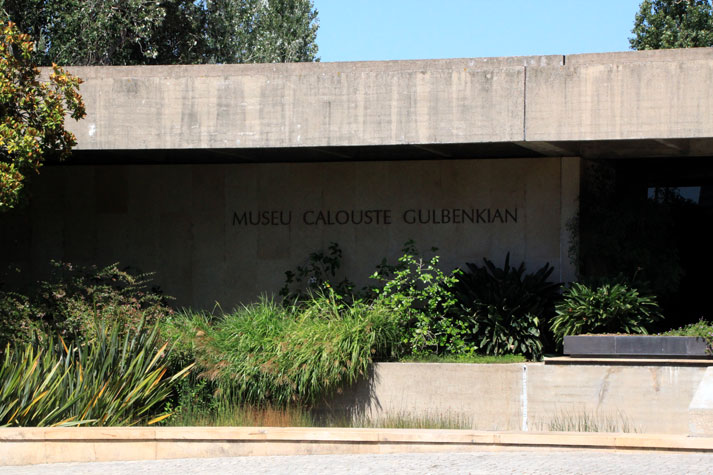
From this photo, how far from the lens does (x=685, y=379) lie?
1092cm

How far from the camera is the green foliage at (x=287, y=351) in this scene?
1117 cm

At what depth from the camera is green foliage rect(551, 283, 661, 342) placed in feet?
38.6

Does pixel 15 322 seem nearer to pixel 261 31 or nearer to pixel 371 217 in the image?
pixel 371 217

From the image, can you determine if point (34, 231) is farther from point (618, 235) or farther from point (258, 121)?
point (618, 235)

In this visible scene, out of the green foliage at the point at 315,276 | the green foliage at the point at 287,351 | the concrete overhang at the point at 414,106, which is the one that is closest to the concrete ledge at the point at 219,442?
the green foliage at the point at 287,351

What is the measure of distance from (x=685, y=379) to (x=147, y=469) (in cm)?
654

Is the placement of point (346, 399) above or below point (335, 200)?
below

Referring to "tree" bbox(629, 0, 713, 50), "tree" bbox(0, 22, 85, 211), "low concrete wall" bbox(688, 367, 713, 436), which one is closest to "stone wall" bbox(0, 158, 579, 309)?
"tree" bbox(0, 22, 85, 211)

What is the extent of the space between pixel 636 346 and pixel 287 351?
4384 millimetres

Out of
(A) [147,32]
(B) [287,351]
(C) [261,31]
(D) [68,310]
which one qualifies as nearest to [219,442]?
(B) [287,351]

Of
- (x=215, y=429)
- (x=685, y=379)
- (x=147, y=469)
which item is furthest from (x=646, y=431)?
(x=147, y=469)

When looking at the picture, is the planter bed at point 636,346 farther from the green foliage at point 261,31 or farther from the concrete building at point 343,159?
the green foliage at point 261,31

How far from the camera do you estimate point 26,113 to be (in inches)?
437

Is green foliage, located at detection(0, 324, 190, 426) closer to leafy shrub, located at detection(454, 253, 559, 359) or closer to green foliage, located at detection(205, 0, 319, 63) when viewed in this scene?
leafy shrub, located at detection(454, 253, 559, 359)
